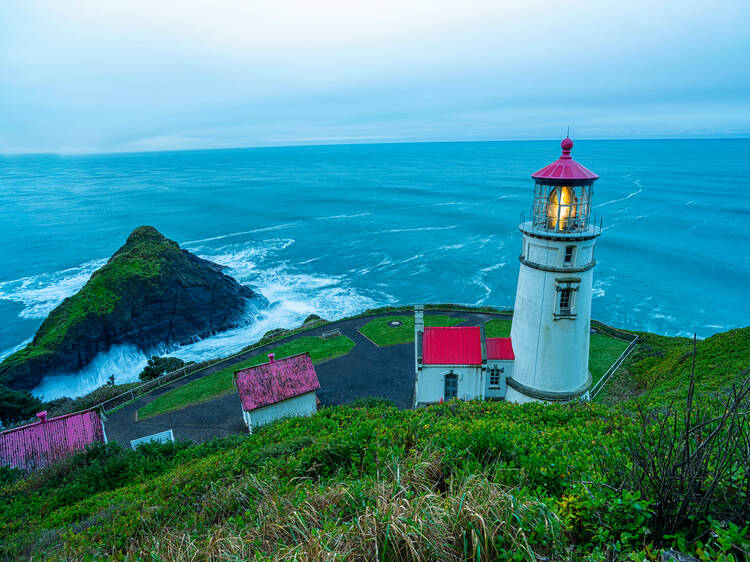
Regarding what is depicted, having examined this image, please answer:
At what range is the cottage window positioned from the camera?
1648 cm

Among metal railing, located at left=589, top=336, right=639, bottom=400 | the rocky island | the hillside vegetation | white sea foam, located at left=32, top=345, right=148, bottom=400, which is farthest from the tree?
metal railing, located at left=589, top=336, right=639, bottom=400

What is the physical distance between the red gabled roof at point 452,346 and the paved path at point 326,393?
13.3ft

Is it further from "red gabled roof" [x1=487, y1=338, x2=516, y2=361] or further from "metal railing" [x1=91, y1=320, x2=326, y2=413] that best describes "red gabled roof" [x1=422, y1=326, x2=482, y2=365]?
"metal railing" [x1=91, y1=320, x2=326, y2=413]

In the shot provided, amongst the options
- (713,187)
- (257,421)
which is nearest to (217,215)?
(257,421)

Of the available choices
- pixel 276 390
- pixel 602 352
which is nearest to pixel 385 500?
pixel 276 390

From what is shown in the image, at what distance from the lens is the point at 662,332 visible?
3588 cm

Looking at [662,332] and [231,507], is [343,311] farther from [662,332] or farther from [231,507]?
[231,507]

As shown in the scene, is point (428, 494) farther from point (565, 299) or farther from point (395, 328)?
point (395, 328)

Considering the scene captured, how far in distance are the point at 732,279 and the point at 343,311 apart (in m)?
47.4

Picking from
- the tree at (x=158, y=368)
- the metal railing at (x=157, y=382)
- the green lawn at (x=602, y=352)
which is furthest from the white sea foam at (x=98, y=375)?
the green lawn at (x=602, y=352)

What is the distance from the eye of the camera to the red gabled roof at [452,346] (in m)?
16.2

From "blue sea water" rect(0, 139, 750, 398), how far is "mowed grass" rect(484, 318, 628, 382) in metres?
14.7

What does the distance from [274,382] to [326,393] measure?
381 cm

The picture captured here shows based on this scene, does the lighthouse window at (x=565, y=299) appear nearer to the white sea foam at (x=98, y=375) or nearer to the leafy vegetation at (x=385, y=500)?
the leafy vegetation at (x=385, y=500)
